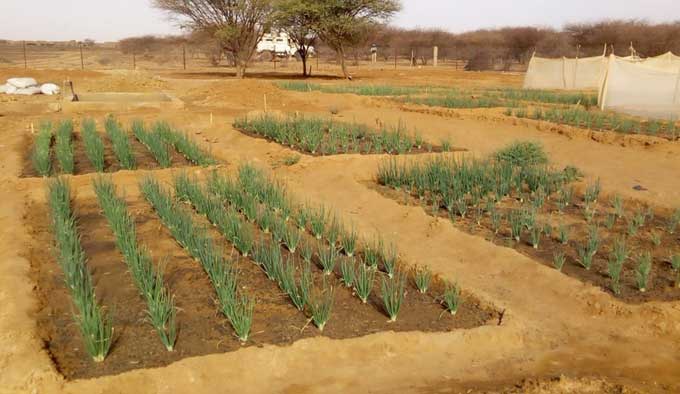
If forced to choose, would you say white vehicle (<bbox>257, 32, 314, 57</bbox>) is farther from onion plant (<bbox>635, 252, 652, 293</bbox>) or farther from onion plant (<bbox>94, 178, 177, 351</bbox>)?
onion plant (<bbox>635, 252, 652, 293</bbox>)

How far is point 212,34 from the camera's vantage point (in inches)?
1109

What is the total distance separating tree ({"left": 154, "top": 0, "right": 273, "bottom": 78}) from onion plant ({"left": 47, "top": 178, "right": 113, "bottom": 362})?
2197 centimetres

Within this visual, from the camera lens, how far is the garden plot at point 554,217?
15.1ft

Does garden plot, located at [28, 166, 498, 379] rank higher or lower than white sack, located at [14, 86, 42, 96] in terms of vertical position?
lower

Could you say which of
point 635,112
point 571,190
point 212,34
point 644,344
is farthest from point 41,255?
point 212,34

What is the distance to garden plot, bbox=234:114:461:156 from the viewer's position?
918 cm

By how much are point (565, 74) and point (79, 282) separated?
69.6ft

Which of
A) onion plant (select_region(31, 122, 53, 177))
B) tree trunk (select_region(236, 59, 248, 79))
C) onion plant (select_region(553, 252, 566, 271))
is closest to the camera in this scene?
onion plant (select_region(553, 252, 566, 271))

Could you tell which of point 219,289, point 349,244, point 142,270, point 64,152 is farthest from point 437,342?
point 64,152

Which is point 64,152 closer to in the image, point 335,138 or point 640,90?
point 335,138

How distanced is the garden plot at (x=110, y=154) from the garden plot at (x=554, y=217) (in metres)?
2.78

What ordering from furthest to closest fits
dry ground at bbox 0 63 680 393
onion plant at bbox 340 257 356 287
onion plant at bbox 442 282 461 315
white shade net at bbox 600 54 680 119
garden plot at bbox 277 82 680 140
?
white shade net at bbox 600 54 680 119 → garden plot at bbox 277 82 680 140 → onion plant at bbox 340 257 356 287 → onion plant at bbox 442 282 461 315 → dry ground at bbox 0 63 680 393

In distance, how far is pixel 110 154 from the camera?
9281 millimetres

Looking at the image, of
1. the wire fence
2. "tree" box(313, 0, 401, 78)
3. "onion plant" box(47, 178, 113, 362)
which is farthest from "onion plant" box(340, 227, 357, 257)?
the wire fence
